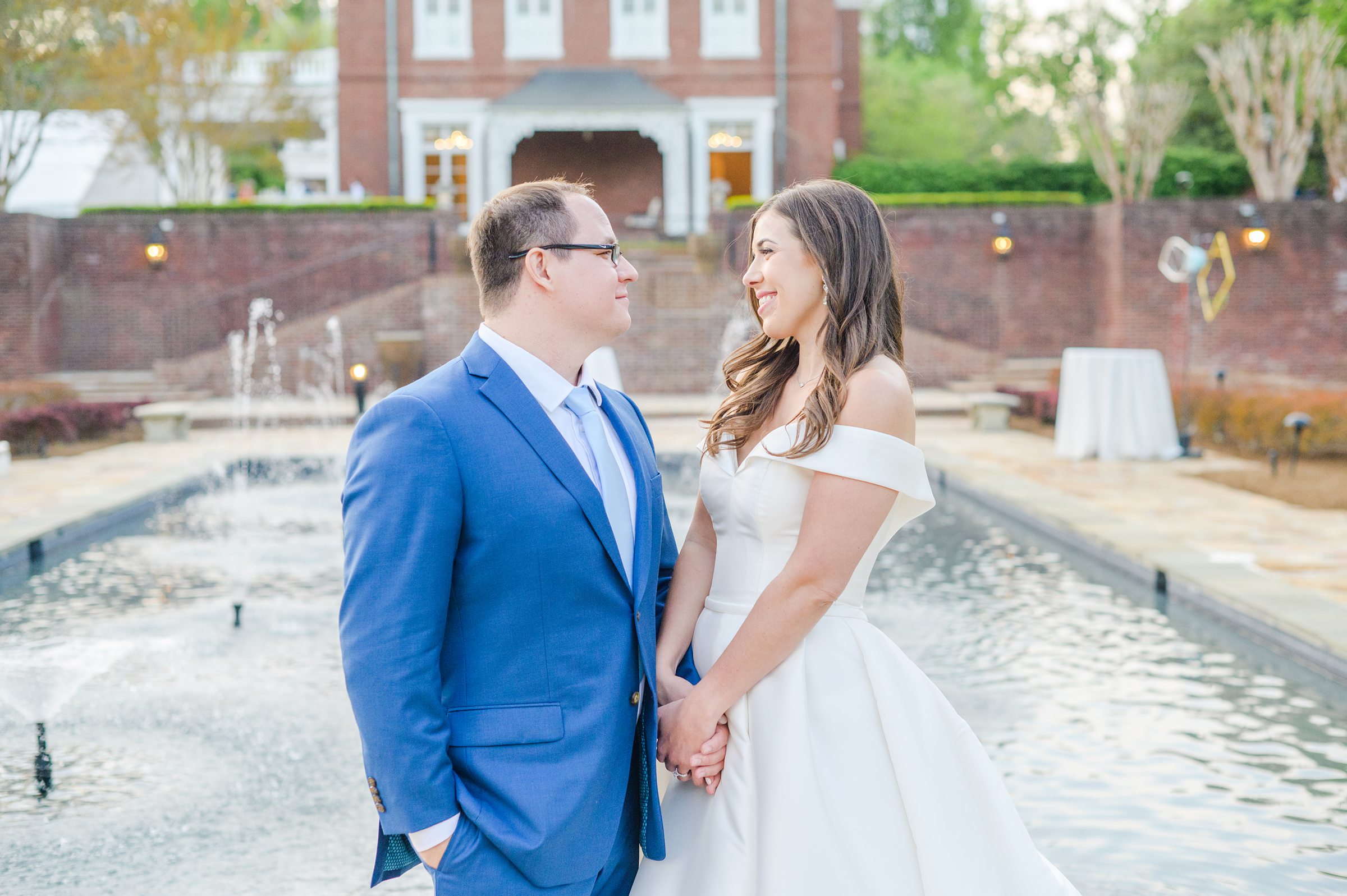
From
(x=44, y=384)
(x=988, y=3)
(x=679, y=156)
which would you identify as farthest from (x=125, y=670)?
(x=988, y=3)

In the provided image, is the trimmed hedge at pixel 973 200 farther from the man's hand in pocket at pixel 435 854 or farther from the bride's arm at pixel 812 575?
the man's hand in pocket at pixel 435 854

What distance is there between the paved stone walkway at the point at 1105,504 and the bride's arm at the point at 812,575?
248 centimetres

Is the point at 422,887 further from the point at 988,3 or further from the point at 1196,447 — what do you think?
the point at 988,3

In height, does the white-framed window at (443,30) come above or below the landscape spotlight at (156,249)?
above

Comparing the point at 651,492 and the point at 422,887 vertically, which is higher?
the point at 651,492

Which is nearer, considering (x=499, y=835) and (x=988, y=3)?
(x=499, y=835)

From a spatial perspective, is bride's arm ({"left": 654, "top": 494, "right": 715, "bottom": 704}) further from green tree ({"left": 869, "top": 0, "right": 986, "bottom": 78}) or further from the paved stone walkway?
green tree ({"left": 869, "top": 0, "right": 986, "bottom": 78})

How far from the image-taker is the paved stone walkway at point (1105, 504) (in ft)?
21.5

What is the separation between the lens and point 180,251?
2347 centimetres

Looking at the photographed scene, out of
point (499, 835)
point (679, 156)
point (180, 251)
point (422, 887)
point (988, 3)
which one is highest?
point (988, 3)

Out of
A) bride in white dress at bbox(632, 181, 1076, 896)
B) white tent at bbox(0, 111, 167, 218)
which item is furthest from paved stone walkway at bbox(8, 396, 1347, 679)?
white tent at bbox(0, 111, 167, 218)

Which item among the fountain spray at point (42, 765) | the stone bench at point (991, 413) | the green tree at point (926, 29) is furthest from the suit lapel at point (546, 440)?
the green tree at point (926, 29)

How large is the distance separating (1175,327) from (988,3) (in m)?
26.1

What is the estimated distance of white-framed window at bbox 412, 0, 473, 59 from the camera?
2731 cm
